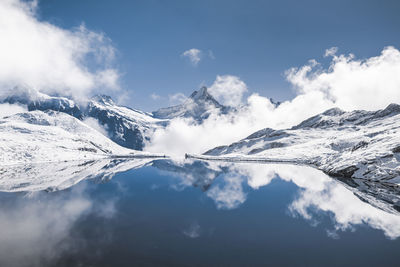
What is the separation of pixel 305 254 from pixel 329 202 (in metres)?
18.8

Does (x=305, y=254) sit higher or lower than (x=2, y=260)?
lower

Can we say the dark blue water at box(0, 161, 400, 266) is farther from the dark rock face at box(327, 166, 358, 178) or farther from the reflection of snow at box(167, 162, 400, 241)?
the dark rock face at box(327, 166, 358, 178)

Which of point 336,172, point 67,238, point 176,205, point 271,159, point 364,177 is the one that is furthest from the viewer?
point 271,159

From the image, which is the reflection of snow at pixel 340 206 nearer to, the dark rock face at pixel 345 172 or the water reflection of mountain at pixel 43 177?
the dark rock face at pixel 345 172

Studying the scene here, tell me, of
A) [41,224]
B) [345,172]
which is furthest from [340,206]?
[345,172]

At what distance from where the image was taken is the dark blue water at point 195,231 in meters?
15.5

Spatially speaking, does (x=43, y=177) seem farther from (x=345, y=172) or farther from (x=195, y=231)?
(x=345, y=172)

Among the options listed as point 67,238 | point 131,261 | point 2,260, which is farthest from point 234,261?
point 2,260

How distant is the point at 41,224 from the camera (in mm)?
21438

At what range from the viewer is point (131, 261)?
14.7 meters

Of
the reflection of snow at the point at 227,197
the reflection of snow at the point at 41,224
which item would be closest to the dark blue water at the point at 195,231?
the reflection of snow at the point at 41,224

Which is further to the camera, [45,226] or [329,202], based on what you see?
[329,202]

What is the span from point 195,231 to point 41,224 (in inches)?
565

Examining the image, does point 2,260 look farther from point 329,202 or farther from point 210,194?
point 329,202
